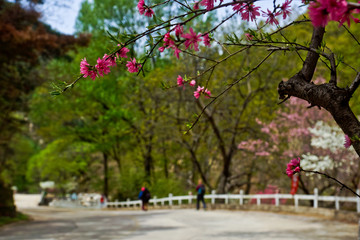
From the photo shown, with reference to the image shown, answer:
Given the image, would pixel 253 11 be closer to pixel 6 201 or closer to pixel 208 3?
pixel 208 3

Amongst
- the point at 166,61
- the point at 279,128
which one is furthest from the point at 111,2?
the point at 279,128

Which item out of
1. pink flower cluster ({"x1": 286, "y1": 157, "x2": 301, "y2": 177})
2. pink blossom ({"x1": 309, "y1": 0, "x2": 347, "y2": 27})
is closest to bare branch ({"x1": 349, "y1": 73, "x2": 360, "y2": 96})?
pink flower cluster ({"x1": 286, "y1": 157, "x2": 301, "y2": 177})

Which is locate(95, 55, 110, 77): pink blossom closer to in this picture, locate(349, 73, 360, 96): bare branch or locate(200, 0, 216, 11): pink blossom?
locate(200, 0, 216, 11): pink blossom

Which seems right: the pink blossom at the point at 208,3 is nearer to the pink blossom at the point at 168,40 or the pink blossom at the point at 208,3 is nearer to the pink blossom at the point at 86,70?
the pink blossom at the point at 168,40

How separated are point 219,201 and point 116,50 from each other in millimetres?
23560

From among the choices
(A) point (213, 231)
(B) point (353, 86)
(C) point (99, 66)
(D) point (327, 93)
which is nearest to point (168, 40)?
(C) point (99, 66)

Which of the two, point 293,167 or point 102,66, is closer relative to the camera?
point 102,66

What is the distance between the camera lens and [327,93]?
4086 mm

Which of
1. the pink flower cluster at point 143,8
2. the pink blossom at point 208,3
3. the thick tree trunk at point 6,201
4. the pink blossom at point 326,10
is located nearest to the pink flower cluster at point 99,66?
the pink flower cluster at point 143,8

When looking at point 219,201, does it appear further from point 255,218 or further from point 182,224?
point 182,224

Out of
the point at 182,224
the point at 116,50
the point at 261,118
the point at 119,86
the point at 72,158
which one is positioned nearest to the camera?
the point at 116,50

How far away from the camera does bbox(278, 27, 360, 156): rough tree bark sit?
3963 mm

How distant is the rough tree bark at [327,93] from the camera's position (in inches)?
156

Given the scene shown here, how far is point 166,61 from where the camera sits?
38.1 metres
